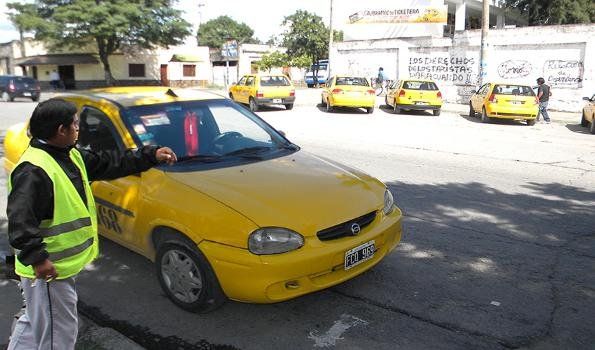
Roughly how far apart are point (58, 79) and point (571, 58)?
36.9 meters

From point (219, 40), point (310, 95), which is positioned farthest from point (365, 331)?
point (219, 40)

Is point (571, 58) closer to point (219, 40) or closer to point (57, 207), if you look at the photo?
point (57, 207)

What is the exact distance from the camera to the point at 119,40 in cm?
3859

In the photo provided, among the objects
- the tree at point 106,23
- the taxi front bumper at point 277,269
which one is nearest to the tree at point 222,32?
the tree at point 106,23

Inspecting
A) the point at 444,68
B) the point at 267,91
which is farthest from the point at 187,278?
the point at 444,68

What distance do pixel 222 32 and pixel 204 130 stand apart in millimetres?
91285

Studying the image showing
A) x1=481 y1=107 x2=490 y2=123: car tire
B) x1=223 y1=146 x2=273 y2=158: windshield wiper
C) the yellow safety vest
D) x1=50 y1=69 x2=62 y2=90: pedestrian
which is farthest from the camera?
x1=50 y1=69 x2=62 y2=90: pedestrian

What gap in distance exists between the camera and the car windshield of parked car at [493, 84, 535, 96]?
1628 centimetres

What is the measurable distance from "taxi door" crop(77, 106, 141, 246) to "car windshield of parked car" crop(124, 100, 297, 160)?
24 centimetres

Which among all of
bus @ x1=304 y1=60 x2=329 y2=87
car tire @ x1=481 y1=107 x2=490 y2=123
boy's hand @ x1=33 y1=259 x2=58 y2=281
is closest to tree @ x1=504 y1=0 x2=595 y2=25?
bus @ x1=304 y1=60 x2=329 y2=87

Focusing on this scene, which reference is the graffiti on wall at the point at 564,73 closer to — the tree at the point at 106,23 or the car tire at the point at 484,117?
the car tire at the point at 484,117

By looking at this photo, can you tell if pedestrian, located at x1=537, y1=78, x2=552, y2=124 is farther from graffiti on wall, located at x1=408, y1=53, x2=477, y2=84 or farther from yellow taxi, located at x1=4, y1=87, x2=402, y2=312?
yellow taxi, located at x1=4, y1=87, x2=402, y2=312

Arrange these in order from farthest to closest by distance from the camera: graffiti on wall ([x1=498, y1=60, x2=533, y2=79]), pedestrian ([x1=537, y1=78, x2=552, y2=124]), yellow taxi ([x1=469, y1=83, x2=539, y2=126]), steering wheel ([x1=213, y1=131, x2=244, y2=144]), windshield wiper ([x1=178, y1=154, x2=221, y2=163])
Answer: graffiti on wall ([x1=498, y1=60, x2=533, y2=79]) → pedestrian ([x1=537, y1=78, x2=552, y2=124]) → yellow taxi ([x1=469, y1=83, x2=539, y2=126]) → steering wheel ([x1=213, y1=131, x2=244, y2=144]) → windshield wiper ([x1=178, y1=154, x2=221, y2=163])

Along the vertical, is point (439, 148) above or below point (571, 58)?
below
